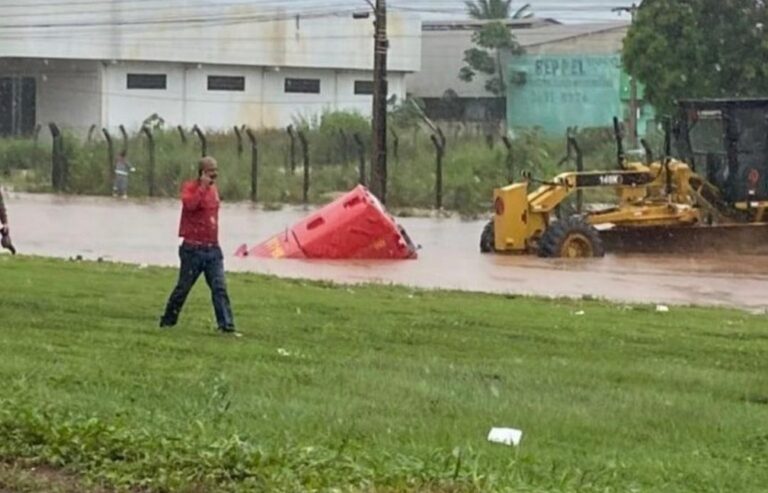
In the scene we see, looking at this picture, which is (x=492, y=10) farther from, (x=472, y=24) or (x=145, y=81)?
(x=145, y=81)

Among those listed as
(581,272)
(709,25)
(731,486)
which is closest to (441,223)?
(581,272)

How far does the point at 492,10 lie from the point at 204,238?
373ft

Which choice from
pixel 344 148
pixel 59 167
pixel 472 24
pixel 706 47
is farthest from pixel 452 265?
pixel 472 24

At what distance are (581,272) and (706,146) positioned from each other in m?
5.52

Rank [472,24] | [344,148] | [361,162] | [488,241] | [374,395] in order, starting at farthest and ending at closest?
[472,24]
[344,148]
[361,162]
[488,241]
[374,395]

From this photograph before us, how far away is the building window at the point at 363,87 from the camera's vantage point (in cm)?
8812

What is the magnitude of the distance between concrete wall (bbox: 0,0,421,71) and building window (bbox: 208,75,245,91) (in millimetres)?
1208

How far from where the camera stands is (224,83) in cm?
8206

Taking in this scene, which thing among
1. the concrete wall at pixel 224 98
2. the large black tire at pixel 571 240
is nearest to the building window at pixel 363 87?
the concrete wall at pixel 224 98

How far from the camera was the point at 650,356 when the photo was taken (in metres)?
14.4

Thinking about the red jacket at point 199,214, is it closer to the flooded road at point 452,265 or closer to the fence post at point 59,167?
the flooded road at point 452,265

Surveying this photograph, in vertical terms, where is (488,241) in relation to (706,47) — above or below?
below

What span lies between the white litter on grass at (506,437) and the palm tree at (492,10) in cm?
11420

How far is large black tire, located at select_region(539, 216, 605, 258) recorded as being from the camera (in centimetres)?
2902
